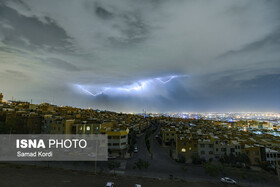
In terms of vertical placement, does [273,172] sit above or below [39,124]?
below

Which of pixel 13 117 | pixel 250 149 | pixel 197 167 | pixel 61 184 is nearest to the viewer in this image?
pixel 61 184

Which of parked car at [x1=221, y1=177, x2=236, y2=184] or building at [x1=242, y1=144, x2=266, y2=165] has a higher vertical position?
building at [x1=242, y1=144, x2=266, y2=165]

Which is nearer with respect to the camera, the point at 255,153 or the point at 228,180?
the point at 228,180

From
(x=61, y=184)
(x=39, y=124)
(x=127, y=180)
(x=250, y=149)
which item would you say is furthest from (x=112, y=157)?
(x=250, y=149)

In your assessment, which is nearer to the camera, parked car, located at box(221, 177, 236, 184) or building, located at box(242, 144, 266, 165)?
parked car, located at box(221, 177, 236, 184)

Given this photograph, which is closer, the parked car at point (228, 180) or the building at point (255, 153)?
the parked car at point (228, 180)

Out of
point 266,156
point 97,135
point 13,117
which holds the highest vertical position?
point 13,117

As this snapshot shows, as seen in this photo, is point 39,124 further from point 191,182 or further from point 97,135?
point 191,182

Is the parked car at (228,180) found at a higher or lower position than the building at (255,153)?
lower

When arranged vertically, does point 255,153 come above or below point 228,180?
above

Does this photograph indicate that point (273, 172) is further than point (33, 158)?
No

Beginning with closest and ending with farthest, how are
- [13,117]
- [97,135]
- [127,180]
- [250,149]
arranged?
[127,180] → [250,149] → [97,135] → [13,117]
